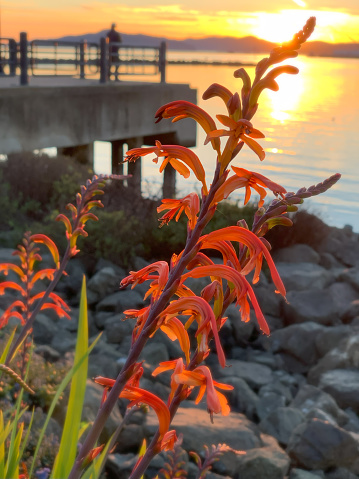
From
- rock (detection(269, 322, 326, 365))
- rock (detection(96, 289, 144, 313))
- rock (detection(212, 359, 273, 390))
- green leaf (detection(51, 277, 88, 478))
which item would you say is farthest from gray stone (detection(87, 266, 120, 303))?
green leaf (detection(51, 277, 88, 478))

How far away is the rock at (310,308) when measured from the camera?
9.25 meters

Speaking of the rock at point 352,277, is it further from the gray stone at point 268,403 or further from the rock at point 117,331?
the rock at point 117,331

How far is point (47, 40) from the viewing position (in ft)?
51.1

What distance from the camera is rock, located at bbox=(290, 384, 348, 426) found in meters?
6.23

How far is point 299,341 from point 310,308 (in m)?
0.98

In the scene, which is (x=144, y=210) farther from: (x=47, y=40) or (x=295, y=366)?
A: (x=47, y=40)

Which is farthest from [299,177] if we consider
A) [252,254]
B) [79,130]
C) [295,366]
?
[252,254]

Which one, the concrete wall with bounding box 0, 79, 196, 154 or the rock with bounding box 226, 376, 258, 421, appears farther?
the concrete wall with bounding box 0, 79, 196, 154

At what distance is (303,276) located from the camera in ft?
34.4

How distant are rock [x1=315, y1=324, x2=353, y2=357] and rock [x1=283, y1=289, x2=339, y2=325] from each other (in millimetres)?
793

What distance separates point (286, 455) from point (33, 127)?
33.1 feet

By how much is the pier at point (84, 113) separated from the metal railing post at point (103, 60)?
24 millimetres

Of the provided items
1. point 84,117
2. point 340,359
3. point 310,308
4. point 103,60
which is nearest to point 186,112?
point 340,359

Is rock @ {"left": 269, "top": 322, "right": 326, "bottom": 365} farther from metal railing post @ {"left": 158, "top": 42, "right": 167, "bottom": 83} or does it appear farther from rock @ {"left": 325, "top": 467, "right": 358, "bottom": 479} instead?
metal railing post @ {"left": 158, "top": 42, "right": 167, "bottom": 83}
